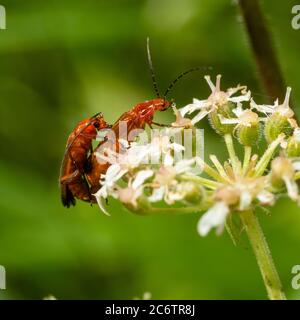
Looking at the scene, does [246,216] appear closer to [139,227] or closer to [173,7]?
[139,227]

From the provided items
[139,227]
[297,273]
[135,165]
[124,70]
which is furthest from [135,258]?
[135,165]

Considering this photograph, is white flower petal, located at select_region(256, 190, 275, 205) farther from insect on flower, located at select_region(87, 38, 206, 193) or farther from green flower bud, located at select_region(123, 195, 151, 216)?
insect on flower, located at select_region(87, 38, 206, 193)

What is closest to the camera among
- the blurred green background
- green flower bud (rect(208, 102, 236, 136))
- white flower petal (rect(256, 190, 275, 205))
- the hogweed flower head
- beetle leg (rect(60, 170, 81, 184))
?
white flower petal (rect(256, 190, 275, 205))

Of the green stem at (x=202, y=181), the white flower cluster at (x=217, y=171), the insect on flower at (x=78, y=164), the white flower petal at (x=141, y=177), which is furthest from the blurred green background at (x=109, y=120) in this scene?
the white flower petal at (x=141, y=177)

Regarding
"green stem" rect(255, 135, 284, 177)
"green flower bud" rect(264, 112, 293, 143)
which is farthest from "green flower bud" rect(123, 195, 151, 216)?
"green flower bud" rect(264, 112, 293, 143)

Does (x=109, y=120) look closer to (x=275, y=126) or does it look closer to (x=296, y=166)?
(x=275, y=126)
